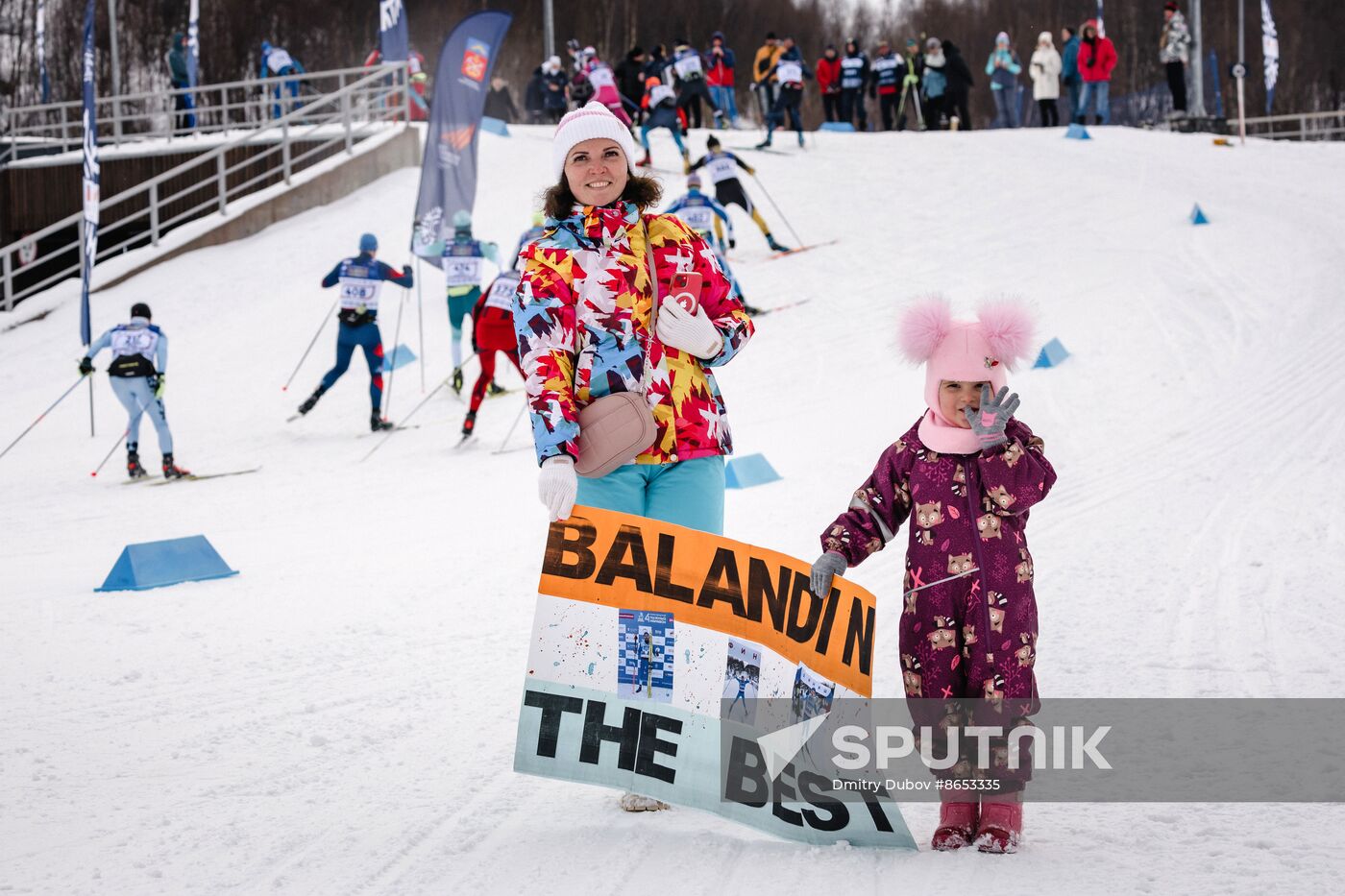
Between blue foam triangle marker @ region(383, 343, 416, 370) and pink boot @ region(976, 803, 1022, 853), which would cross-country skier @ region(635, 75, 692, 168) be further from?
pink boot @ region(976, 803, 1022, 853)

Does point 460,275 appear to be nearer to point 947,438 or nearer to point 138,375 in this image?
point 138,375

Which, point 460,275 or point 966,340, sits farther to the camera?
point 460,275

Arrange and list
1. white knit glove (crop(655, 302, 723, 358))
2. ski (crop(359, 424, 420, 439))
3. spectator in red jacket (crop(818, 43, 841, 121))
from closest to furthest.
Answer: white knit glove (crop(655, 302, 723, 358)), ski (crop(359, 424, 420, 439)), spectator in red jacket (crop(818, 43, 841, 121))

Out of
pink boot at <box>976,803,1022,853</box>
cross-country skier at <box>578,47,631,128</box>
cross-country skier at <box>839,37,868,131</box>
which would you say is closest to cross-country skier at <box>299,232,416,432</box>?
pink boot at <box>976,803,1022,853</box>

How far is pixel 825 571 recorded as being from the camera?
338 cm

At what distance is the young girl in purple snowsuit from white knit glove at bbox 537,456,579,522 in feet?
2.11

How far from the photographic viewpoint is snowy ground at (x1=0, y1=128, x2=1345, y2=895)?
3334 millimetres

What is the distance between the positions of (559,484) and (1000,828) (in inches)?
52.9

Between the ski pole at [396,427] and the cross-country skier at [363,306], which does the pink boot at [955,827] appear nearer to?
the ski pole at [396,427]

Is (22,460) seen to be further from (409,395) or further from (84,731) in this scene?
(84,731)

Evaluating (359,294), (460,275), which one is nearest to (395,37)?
(460,275)

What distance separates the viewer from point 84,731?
4.38 metres

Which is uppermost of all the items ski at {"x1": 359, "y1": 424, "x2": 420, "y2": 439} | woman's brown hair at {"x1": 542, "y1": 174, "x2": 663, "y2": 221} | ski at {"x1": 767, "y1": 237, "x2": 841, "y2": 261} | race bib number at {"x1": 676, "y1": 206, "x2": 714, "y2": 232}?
race bib number at {"x1": 676, "y1": 206, "x2": 714, "y2": 232}

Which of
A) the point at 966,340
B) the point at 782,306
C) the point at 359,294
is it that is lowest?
the point at 966,340
